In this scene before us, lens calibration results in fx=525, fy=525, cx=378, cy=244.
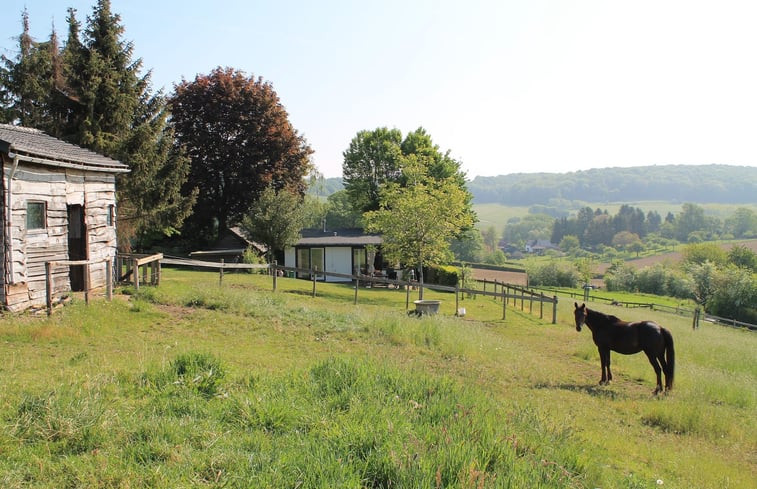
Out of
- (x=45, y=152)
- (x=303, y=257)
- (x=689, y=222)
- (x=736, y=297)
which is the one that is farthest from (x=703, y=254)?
(x=45, y=152)

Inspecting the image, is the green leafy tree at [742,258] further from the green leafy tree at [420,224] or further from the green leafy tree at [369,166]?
the green leafy tree at [420,224]

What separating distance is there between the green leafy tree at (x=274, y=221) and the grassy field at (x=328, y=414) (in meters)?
18.6

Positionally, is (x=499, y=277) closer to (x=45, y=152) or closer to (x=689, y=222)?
(x=45, y=152)

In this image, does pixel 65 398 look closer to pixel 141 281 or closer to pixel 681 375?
pixel 681 375

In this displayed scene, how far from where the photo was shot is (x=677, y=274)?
84938 millimetres

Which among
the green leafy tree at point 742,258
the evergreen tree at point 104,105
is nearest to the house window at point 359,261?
the evergreen tree at point 104,105

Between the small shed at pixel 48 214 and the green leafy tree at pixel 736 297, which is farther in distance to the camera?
the green leafy tree at pixel 736 297

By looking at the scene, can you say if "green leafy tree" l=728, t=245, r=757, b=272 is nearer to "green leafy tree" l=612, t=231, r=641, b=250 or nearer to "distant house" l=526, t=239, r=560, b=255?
"green leafy tree" l=612, t=231, r=641, b=250

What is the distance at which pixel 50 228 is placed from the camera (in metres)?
14.1

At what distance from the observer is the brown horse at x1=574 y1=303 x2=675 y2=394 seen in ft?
A: 37.0

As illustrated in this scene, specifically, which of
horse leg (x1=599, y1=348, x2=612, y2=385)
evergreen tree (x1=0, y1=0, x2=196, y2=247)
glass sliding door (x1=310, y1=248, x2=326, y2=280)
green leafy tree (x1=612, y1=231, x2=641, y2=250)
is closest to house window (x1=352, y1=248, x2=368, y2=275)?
glass sliding door (x1=310, y1=248, x2=326, y2=280)

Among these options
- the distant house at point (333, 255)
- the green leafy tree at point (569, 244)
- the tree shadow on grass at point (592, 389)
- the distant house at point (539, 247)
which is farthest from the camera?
the distant house at point (539, 247)

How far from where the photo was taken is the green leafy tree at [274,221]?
31.8 metres

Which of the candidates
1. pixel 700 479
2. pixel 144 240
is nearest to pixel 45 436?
pixel 700 479
